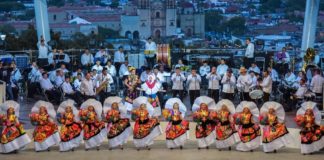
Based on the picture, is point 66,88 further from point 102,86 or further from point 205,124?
point 205,124

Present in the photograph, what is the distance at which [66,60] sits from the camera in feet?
88.8

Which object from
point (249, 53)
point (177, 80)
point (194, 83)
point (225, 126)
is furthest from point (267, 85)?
point (225, 126)

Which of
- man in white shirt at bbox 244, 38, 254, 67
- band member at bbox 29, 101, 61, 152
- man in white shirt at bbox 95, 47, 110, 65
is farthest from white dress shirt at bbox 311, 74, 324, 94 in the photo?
band member at bbox 29, 101, 61, 152

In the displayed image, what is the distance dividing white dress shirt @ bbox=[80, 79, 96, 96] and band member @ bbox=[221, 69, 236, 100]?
13.0ft

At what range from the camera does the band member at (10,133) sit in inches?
747

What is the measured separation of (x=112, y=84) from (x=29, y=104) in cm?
280

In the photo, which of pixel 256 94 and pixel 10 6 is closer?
pixel 256 94

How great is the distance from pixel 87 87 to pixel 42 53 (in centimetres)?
399

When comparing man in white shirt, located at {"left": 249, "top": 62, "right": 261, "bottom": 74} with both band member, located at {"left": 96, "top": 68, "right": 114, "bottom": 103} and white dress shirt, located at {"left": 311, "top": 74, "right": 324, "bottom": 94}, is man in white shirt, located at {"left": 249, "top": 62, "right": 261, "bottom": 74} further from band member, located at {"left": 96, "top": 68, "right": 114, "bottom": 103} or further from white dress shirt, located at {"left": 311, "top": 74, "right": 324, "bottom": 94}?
band member, located at {"left": 96, "top": 68, "right": 114, "bottom": 103}

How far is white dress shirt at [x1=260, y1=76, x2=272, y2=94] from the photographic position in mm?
23156

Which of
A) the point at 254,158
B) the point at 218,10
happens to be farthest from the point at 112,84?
the point at 218,10

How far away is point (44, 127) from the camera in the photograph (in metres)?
19.1

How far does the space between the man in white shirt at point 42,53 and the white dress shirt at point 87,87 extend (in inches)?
143

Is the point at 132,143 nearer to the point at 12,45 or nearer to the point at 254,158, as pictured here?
the point at 254,158
